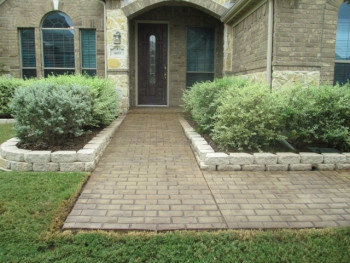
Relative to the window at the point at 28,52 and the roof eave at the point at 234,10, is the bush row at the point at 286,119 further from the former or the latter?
the window at the point at 28,52

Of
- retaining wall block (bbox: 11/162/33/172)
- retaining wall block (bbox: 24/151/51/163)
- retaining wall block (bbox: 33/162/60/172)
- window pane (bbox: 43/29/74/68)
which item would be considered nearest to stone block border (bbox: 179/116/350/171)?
retaining wall block (bbox: 33/162/60/172)

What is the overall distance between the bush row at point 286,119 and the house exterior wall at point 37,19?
684cm

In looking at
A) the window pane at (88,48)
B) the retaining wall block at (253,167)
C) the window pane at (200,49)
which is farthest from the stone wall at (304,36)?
the window pane at (88,48)

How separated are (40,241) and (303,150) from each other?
417 centimetres

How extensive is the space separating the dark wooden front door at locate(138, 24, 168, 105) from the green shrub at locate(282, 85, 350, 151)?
21.5 ft

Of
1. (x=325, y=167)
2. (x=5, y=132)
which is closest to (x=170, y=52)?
(x=5, y=132)

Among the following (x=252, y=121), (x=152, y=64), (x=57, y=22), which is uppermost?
(x=57, y=22)

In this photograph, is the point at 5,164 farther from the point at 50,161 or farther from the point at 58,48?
the point at 58,48

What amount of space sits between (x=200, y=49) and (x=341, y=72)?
4.82 metres

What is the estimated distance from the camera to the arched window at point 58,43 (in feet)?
35.6

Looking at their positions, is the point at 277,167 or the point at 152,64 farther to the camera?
the point at 152,64

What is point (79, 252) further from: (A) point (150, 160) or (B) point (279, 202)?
(A) point (150, 160)

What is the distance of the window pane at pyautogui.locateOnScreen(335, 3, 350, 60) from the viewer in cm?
742

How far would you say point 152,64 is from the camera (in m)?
11.2
